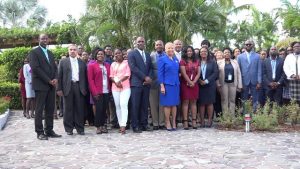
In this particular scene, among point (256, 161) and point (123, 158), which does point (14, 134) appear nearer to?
point (123, 158)

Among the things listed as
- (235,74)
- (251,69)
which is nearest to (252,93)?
(251,69)

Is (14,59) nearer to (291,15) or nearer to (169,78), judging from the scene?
(169,78)

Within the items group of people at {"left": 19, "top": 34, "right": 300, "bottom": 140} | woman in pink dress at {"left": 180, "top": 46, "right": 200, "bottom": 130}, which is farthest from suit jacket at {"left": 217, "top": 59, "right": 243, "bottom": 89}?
woman in pink dress at {"left": 180, "top": 46, "right": 200, "bottom": 130}

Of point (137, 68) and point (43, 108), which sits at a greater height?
point (137, 68)

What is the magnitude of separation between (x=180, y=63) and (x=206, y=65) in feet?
2.11

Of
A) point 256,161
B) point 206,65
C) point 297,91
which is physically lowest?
point 256,161

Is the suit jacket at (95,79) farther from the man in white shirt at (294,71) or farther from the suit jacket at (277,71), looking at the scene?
the man in white shirt at (294,71)

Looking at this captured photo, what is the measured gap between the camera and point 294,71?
973 centimetres

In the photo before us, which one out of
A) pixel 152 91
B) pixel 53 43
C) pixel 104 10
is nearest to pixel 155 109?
pixel 152 91

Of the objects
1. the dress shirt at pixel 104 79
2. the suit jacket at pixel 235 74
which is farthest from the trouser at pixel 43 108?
the suit jacket at pixel 235 74

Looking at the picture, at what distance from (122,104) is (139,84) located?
1.84 ft

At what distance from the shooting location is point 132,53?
8883 millimetres

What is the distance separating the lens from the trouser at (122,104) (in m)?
8.76

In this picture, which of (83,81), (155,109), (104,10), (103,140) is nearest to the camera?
(103,140)
